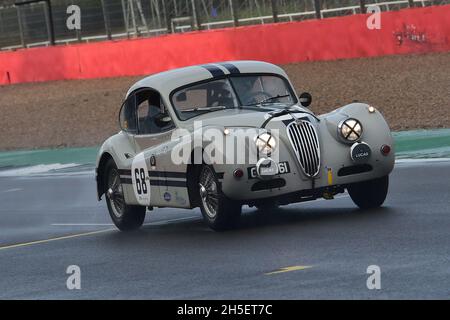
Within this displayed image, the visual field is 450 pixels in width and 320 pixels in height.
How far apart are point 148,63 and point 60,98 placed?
8.25ft

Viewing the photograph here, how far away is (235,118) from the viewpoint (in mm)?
12648

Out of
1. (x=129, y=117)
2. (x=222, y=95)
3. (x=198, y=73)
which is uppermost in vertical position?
(x=198, y=73)

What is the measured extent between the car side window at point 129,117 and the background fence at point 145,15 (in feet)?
56.0

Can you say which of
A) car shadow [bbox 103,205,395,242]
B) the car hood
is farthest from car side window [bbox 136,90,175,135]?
car shadow [bbox 103,205,395,242]

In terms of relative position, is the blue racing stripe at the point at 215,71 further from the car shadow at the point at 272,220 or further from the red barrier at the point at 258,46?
the red barrier at the point at 258,46

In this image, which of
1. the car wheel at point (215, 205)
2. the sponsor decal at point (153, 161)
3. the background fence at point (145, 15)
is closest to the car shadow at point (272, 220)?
the car wheel at point (215, 205)

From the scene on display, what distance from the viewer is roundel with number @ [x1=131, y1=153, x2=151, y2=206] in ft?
44.1

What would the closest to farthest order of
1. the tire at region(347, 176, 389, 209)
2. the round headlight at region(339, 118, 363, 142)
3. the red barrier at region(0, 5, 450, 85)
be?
the round headlight at region(339, 118, 363, 142), the tire at region(347, 176, 389, 209), the red barrier at region(0, 5, 450, 85)

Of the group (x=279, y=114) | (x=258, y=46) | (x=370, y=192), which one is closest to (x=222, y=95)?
(x=279, y=114)

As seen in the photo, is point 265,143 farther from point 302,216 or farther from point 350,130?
point 302,216

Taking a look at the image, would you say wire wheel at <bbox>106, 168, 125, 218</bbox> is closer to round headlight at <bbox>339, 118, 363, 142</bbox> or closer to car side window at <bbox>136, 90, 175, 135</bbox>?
car side window at <bbox>136, 90, 175, 135</bbox>

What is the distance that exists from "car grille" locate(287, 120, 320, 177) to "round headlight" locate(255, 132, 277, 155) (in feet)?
0.67

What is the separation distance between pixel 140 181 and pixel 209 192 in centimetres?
135

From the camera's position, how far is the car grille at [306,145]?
12.2m
